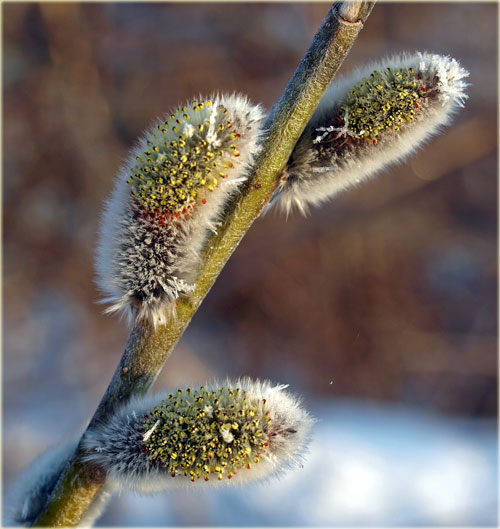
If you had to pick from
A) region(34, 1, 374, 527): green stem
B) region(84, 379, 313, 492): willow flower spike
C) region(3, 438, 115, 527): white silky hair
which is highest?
region(34, 1, 374, 527): green stem

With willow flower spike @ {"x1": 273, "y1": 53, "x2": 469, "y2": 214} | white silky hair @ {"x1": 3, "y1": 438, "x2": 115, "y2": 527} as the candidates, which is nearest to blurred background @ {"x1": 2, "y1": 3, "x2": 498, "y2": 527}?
white silky hair @ {"x1": 3, "y1": 438, "x2": 115, "y2": 527}

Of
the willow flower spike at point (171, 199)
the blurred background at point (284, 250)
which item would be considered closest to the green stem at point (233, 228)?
the willow flower spike at point (171, 199)

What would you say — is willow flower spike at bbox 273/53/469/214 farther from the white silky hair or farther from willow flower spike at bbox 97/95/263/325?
the white silky hair

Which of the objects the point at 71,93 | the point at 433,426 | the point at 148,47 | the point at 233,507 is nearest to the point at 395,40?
the point at 148,47

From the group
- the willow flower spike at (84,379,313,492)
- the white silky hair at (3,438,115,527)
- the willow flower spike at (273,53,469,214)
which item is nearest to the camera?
the willow flower spike at (84,379,313,492)

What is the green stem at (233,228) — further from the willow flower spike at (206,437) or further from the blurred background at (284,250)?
the blurred background at (284,250)

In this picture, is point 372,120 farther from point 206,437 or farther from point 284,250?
point 284,250
